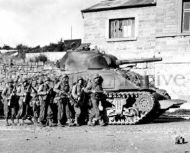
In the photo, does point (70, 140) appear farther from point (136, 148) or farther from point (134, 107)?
point (134, 107)

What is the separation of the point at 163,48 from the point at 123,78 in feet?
29.0

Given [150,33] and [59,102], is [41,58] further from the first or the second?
[59,102]

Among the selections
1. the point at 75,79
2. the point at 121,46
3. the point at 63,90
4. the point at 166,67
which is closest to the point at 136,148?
the point at 63,90

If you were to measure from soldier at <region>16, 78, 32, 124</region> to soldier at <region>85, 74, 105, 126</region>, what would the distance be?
2220mm

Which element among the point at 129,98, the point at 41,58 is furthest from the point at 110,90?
the point at 41,58

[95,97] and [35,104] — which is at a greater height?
[95,97]

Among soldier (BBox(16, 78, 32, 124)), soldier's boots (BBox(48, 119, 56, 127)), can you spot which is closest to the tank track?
soldier's boots (BBox(48, 119, 56, 127))

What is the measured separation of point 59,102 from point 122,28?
43.5 ft

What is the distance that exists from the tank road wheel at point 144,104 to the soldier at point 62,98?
2585 millimetres

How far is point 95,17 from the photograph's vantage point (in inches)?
1148

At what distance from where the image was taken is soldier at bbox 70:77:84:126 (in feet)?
53.5

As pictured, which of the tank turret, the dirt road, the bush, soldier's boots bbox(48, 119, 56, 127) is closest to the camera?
the dirt road

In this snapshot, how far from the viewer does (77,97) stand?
53.4 feet

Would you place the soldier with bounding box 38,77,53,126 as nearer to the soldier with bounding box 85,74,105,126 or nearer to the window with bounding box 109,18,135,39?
the soldier with bounding box 85,74,105,126
